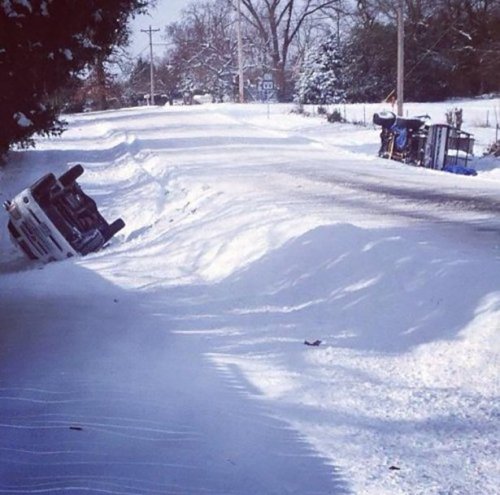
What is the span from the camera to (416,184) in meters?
17.1

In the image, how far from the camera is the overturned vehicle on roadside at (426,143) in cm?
2195

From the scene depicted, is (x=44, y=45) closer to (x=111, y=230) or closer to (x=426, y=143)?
(x=111, y=230)

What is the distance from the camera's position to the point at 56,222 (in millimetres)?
13969

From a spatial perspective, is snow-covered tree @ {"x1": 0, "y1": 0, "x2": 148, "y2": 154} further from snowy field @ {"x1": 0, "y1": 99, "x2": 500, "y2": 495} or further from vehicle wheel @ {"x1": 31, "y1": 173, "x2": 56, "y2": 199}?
vehicle wheel @ {"x1": 31, "y1": 173, "x2": 56, "y2": 199}

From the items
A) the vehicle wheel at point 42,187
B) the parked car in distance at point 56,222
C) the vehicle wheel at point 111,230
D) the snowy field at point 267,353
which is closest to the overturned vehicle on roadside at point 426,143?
the snowy field at point 267,353

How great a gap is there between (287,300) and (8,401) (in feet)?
11.2

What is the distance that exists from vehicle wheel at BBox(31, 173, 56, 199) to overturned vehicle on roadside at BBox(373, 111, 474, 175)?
10694 mm

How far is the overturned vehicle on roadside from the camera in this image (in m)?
22.0

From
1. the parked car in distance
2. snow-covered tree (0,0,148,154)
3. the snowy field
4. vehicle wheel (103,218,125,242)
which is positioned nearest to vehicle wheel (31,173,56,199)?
the parked car in distance

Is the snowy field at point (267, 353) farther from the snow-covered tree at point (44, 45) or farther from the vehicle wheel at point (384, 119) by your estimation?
the vehicle wheel at point (384, 119)

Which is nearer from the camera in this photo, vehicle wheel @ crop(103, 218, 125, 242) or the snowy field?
the snowy field

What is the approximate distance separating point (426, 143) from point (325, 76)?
3138 centimetres

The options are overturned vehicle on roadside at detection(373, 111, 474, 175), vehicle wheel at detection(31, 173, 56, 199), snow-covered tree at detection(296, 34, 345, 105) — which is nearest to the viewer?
vehicle wheel at detection(31, 173, 56, 199)

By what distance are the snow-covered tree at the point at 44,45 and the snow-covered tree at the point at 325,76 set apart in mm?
43464
